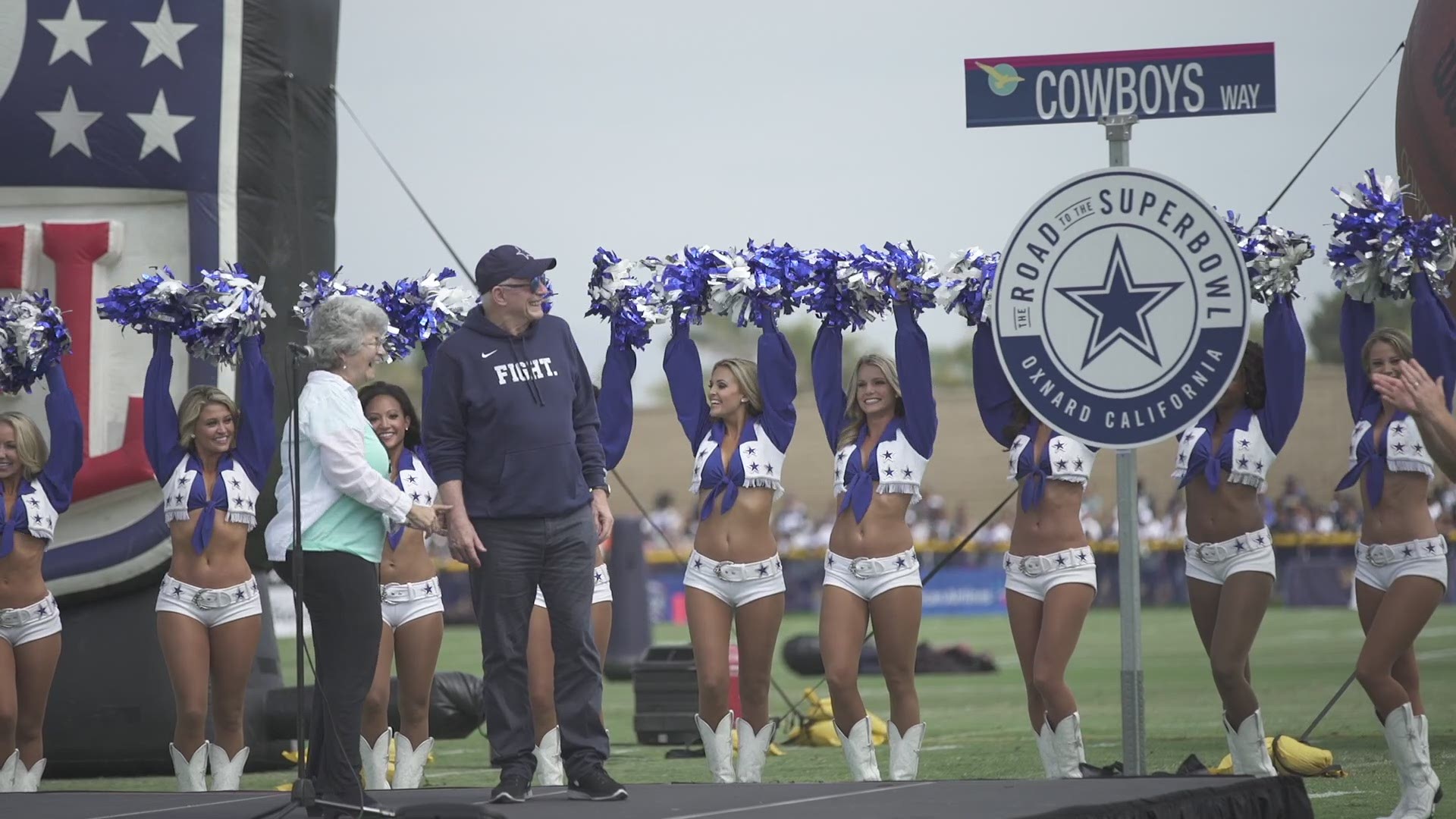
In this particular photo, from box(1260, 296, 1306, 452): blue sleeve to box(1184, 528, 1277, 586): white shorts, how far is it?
1.46ft

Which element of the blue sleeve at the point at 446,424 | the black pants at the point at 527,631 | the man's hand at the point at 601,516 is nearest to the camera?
the black pants at the point at 527,631

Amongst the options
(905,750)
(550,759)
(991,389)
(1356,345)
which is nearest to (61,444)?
(550,759)

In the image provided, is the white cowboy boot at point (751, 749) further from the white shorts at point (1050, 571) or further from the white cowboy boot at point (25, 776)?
the white cowboy boot at point (25, 776)

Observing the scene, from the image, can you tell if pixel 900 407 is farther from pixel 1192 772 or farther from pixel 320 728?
pixel 320 728

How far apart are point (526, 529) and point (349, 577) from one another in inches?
25.1

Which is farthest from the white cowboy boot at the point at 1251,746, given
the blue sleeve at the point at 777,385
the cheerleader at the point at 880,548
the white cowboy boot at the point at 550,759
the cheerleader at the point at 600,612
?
the white cowboy boot at the point at 550,759

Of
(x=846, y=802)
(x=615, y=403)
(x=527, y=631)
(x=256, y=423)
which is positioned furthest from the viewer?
(x=615, y=403)

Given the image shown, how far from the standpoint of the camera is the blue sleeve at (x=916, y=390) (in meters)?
7.54

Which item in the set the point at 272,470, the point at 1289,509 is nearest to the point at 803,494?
the point at 1289,509

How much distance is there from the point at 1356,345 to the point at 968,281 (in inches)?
63.5

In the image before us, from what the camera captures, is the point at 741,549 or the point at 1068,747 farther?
the point at 741,549

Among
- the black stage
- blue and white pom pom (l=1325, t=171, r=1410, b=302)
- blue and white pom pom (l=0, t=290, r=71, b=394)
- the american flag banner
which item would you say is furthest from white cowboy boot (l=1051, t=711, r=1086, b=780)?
the american flag banner

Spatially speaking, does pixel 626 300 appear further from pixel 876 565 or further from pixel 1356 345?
pixel 1356 345

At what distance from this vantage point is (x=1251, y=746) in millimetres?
7246
